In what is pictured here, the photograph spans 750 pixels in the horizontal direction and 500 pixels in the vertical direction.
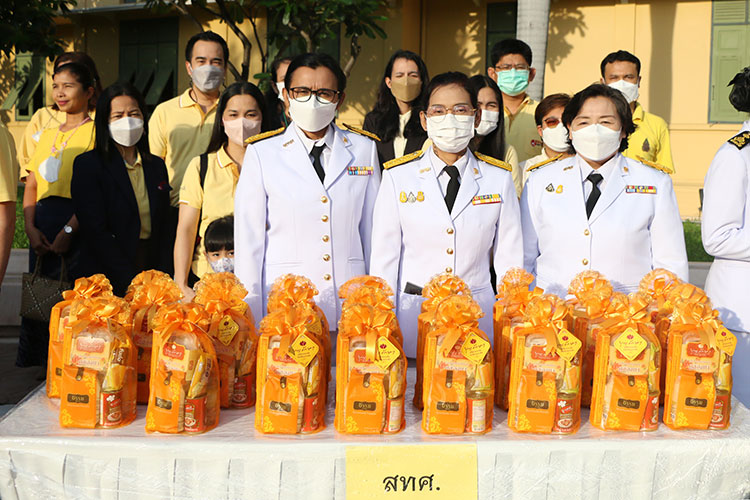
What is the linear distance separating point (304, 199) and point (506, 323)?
0.97 meters

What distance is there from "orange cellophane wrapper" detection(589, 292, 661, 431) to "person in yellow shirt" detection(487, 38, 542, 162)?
99.1 inches

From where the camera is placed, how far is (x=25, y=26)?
10570 mm

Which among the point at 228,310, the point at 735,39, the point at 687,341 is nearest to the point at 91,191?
the point at 228,310

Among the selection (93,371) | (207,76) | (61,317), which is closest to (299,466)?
(93,371)

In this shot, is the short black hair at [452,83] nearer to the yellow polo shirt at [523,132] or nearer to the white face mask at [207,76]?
the yellow polo shirt at [523,132]

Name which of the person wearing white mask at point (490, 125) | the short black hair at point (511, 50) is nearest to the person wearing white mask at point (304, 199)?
the person wearing white mask at point (490, 125)

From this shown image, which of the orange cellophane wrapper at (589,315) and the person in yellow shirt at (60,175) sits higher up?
the person in yellow shirt at (60,175)

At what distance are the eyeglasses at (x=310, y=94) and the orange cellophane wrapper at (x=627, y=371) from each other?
136cm

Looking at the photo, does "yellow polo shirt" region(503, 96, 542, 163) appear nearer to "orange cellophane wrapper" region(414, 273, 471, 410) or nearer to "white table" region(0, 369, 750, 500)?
"orange cellophane wrapper" region(414, 273, 471, 410)

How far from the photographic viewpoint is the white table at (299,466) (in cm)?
201

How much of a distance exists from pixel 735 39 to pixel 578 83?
2498 mm

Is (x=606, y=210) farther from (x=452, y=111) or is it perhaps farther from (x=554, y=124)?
(x=554, y=124)

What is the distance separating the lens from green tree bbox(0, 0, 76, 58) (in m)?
10.0

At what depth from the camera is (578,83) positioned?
1275 cm
